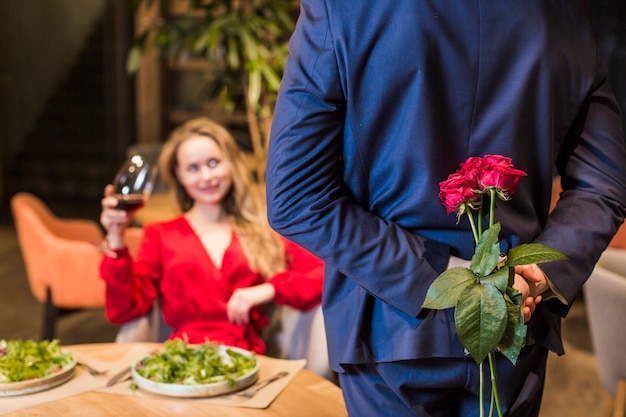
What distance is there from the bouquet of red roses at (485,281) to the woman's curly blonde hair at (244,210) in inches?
58.4

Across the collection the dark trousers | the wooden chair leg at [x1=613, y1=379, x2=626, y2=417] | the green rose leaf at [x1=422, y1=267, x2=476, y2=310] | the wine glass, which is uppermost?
the green rose leaf at [x1=422, y1=267, x2=476, y2=310]

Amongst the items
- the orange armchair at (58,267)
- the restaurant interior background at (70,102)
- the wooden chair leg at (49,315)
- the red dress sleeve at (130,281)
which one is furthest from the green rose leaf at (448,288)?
the restaurant interior background at (70,102)

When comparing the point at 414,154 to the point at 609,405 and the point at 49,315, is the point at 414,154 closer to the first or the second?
the point at 609,405

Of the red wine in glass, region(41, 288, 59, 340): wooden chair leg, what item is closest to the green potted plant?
region(41, 288, 59, 340): wooden chair leg

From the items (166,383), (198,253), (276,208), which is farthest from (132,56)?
(276,208)

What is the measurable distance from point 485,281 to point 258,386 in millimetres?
847

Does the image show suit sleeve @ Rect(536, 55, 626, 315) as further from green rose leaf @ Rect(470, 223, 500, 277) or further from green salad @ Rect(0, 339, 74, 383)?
green salad @ Rect(0, 339, 74, 383)

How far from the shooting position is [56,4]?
8.08 m

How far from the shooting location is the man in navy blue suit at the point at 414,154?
129 centimetres

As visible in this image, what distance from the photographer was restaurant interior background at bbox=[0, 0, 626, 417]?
7191 millimetres

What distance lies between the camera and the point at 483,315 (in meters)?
1.11

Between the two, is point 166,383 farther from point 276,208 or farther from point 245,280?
point 245,280

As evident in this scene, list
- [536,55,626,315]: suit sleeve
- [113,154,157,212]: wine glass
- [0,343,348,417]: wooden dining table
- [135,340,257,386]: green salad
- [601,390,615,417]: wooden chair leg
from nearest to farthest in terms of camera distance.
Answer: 1. [536,55,626,315]: suit sleeve
2. [0,343,348,417]: wooden dining table
3. [135,340,257,386]: green salad
4. [113,154,157,212]: wine glass
5. [601,390,615,417]: wooden chair leg

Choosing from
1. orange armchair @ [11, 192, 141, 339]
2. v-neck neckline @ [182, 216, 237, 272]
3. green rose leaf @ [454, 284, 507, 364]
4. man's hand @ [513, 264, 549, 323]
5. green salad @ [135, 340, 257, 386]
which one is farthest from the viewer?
orange armchair @ [11, 192, 141, 339]
